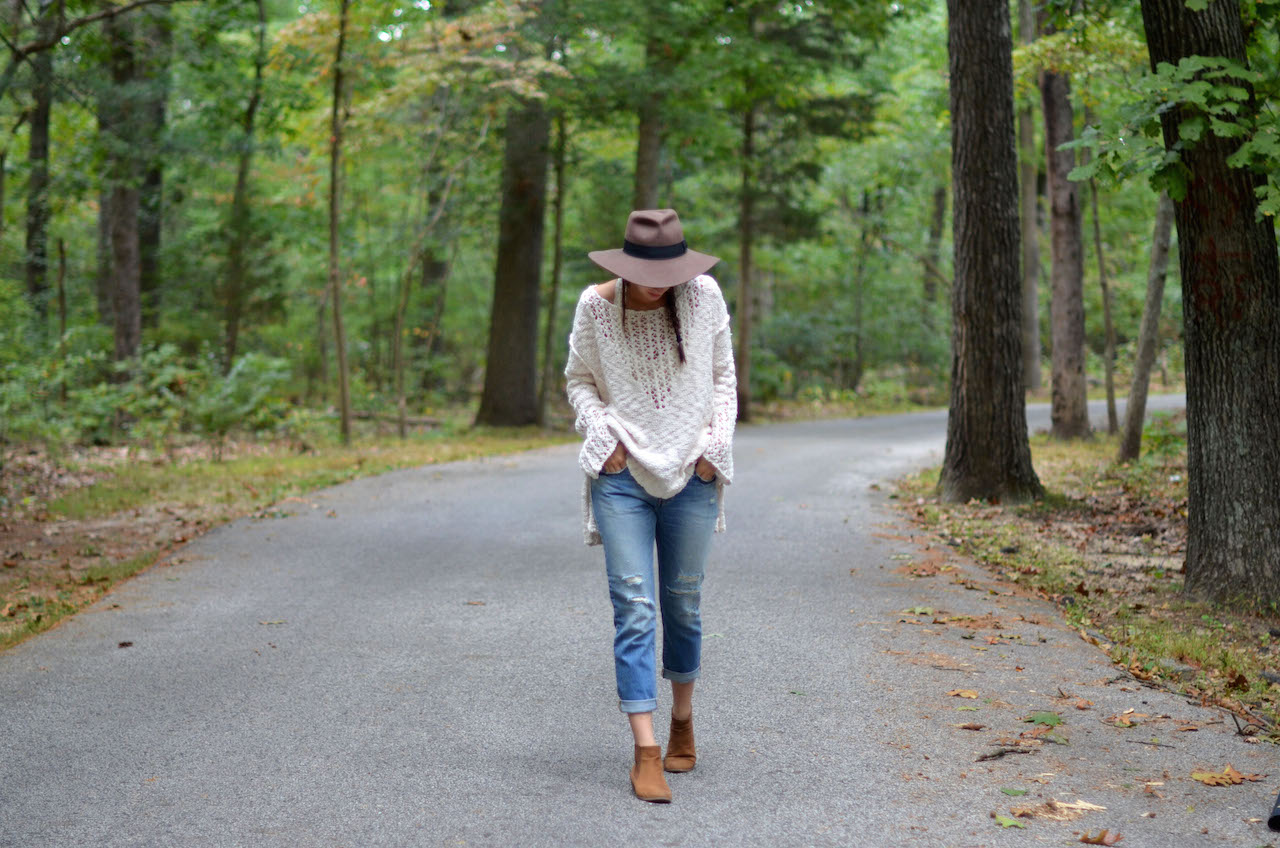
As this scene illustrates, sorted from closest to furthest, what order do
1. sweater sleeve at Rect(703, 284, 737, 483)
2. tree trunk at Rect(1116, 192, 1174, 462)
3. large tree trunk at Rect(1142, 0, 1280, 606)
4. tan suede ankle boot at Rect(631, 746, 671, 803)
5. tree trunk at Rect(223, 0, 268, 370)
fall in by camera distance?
tan suede ankle boot at Rect(631, 746, 671, 803), sweater sleeve at Rect(703, 284, 737, 483), large tree trunk at Rect(1142, 0, 1280, 606), tree trunk at Rect(1116, 192, 1174, 462), tree trunk at Rect(223, 0, 268, 370)

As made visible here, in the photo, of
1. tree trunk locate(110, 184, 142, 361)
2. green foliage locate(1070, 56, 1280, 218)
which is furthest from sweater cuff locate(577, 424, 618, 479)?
tree trunk locate(110, 184, 142, 361)

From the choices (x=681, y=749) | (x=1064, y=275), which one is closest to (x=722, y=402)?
(x=681, y=749)

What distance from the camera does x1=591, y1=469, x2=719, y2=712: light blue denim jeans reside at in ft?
13.8

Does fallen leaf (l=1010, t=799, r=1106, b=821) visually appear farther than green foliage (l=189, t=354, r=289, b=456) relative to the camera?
No

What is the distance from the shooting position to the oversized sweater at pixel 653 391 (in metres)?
4.25

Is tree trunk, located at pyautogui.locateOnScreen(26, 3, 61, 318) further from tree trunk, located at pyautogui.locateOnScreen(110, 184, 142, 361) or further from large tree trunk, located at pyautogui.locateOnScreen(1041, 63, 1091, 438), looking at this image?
large tree trunk, located at pyautogui.locateOnScreen(1041, 63, 1091, 438)

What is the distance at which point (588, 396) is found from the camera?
14.5 feet

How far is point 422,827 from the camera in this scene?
3.89 m

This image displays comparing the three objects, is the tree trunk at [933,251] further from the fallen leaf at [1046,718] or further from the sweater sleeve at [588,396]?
the sweater sleeve at [588,396]

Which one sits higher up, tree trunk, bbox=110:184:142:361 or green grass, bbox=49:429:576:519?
tree trunk, bbox=110:184:142:361

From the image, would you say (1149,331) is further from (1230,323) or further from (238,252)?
(238,252)

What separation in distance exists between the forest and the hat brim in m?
3.57

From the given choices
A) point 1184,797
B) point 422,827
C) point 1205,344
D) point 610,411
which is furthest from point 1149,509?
point 422,827

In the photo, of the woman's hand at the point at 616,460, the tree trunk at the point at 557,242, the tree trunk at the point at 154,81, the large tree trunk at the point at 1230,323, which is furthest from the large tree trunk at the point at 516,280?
the woman's hand at the point at 616,460
